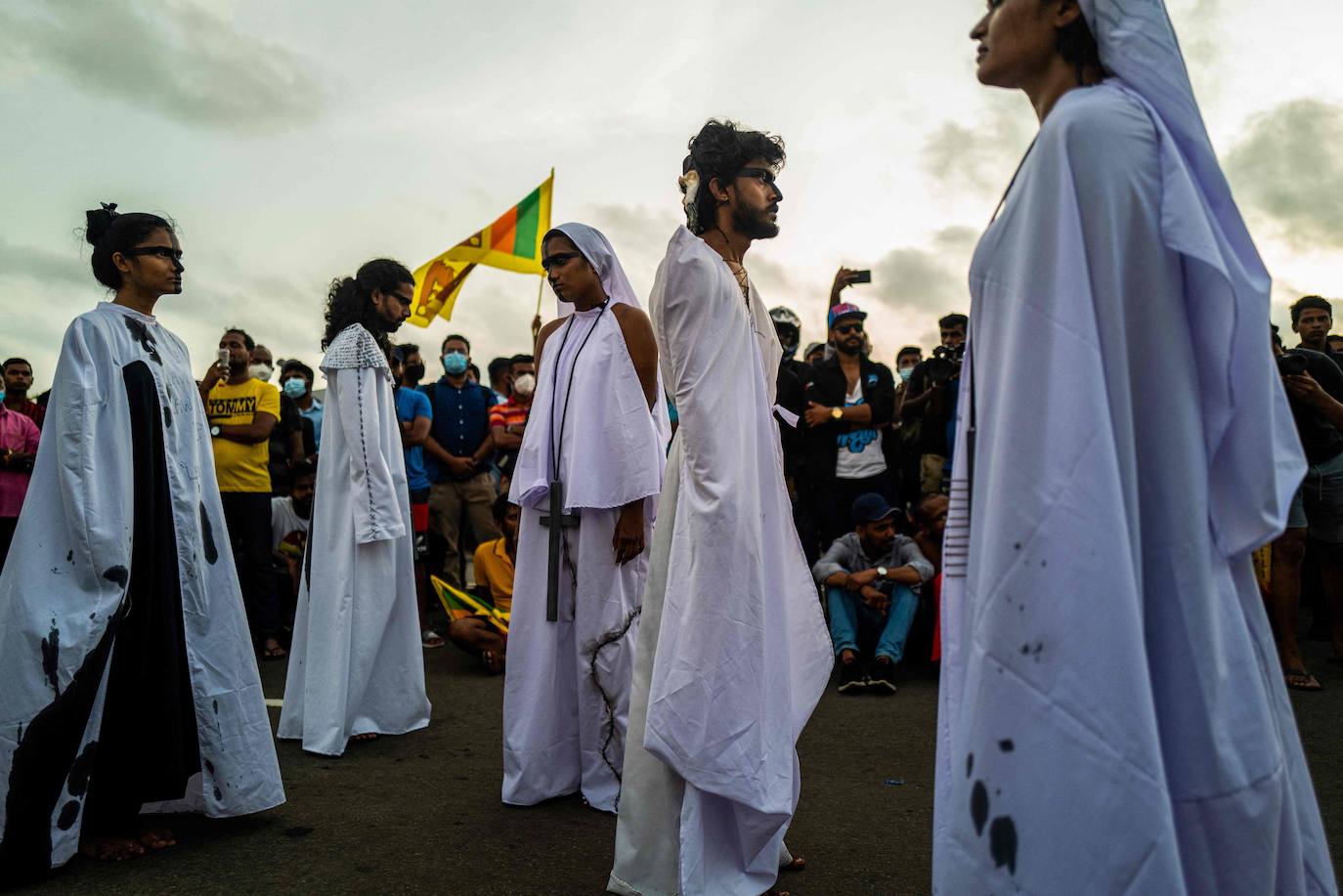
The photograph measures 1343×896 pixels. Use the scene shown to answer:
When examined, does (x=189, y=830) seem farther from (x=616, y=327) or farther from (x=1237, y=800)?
(x=1237, y=800)

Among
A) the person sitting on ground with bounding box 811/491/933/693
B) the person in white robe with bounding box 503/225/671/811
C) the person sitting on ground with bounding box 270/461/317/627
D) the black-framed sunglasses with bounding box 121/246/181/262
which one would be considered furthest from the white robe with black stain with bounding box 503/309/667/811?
the person sitting on ground with bounding box 270/461/317/627

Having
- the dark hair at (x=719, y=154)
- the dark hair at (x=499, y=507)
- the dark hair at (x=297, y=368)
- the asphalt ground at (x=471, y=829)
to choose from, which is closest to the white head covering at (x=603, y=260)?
the dark hair at (x=719, y=154)

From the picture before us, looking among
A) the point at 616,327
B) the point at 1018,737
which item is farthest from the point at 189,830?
the point at 1018,737

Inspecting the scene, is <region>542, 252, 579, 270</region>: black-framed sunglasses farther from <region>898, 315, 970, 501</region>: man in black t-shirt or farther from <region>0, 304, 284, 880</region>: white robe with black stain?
<region>898, 315, 970, 501</region>: man in black t-shirt

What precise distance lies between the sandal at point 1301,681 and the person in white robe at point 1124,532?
4.88m

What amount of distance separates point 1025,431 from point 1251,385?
35 centimetres

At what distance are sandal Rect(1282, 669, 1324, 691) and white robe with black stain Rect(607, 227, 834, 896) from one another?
411 cm

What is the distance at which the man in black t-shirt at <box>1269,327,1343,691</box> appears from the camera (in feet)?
19.6

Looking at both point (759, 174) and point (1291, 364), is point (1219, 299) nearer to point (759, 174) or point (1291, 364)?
point (759, 174)

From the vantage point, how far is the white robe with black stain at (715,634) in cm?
282

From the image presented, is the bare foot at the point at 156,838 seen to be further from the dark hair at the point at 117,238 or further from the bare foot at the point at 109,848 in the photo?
the dark hair at the point at 117,238

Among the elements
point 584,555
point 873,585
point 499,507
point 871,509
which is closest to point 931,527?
point 871,509

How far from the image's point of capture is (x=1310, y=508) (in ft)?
20.6

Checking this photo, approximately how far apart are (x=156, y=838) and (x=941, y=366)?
18.2ft
